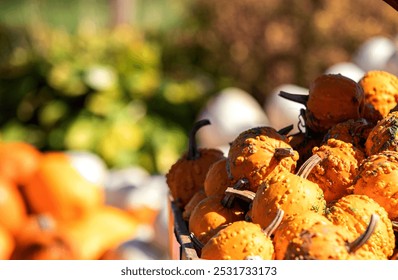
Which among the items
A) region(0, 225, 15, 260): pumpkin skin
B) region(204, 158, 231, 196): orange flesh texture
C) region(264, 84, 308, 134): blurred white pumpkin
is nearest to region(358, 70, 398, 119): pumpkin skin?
region(204, 158, 231, 196): orange flesh texture

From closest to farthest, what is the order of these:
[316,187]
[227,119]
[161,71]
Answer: [316,187] < [227,119] < [161,71]

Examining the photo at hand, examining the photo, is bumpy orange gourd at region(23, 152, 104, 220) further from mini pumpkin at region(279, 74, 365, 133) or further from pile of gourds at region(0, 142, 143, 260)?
mini pumpkin at region(279, 74, 365, 133)

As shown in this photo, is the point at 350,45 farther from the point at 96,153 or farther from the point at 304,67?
the point at 96,153

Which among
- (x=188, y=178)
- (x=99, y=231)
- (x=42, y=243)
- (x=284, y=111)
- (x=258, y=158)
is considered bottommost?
(x=99, y=231)

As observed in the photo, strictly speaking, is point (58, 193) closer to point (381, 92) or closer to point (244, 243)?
point (381, 92)

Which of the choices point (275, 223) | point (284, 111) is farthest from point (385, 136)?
point (284, 111)

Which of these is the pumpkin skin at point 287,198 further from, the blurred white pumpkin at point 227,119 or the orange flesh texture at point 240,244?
the blurred white pumpkin at point 227,119
